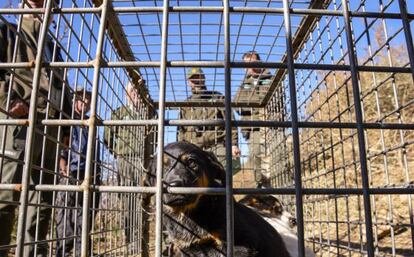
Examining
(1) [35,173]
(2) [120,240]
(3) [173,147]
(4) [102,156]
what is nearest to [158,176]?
(4) [102,156]

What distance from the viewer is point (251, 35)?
9.19 feet

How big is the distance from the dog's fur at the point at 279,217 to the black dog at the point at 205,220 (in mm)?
520

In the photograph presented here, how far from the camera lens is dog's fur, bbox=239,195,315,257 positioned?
297 centimetres

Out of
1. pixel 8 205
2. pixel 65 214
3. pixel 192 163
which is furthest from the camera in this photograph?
pixel 192 163

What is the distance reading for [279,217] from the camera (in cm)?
367

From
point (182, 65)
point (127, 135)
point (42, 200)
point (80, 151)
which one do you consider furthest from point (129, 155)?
point (182, 65)

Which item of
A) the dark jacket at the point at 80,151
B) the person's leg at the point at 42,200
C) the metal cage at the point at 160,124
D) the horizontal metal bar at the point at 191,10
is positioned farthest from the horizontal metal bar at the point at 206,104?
the horizontal metal bar at the point at 191,10

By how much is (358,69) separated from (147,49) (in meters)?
2.14

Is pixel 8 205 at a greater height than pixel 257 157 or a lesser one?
lesser

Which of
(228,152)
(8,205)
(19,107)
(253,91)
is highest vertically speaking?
(253,91)

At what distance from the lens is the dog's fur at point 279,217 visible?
2970mm

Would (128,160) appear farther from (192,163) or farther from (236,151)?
(236,151)

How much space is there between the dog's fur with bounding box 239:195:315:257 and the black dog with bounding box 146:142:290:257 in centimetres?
52

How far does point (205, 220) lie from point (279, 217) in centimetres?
145
